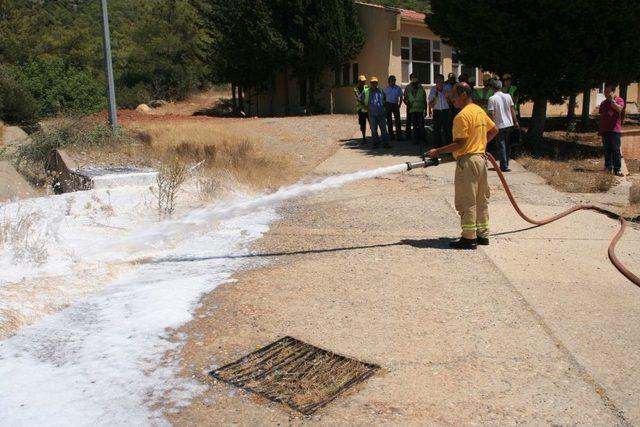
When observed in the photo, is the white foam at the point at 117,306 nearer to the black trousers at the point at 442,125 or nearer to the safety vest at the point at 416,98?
the black trousers at the point at 442,125

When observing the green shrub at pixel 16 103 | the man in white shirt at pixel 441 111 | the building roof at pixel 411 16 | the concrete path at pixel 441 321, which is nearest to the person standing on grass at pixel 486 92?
the man in white shirt at pixel 441 111

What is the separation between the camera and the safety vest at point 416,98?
1405cm

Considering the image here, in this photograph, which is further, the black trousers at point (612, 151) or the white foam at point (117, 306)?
the black trousers at point (612, 151)

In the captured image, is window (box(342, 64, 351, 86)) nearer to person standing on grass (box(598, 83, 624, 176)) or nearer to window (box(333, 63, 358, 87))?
window (box(333, 63, 358, 87))

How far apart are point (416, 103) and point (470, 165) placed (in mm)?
8108

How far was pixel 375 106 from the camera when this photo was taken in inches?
550

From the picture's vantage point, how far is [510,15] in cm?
1270

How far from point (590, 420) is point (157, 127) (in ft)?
48.3

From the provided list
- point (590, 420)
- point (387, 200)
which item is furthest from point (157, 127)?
point (590, 420)

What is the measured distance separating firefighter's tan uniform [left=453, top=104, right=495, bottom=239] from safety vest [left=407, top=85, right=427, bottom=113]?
764 cm

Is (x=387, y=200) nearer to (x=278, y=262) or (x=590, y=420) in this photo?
(x=278, y=262)

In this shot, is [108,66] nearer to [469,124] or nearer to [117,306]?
[469,124]

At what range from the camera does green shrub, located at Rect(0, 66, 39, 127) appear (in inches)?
920

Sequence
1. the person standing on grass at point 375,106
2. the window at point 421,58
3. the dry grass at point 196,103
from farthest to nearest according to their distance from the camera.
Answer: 1. the dry grass at point 196,103
2. the window at point 421,58
3. the person standing on grass at point 375,106
